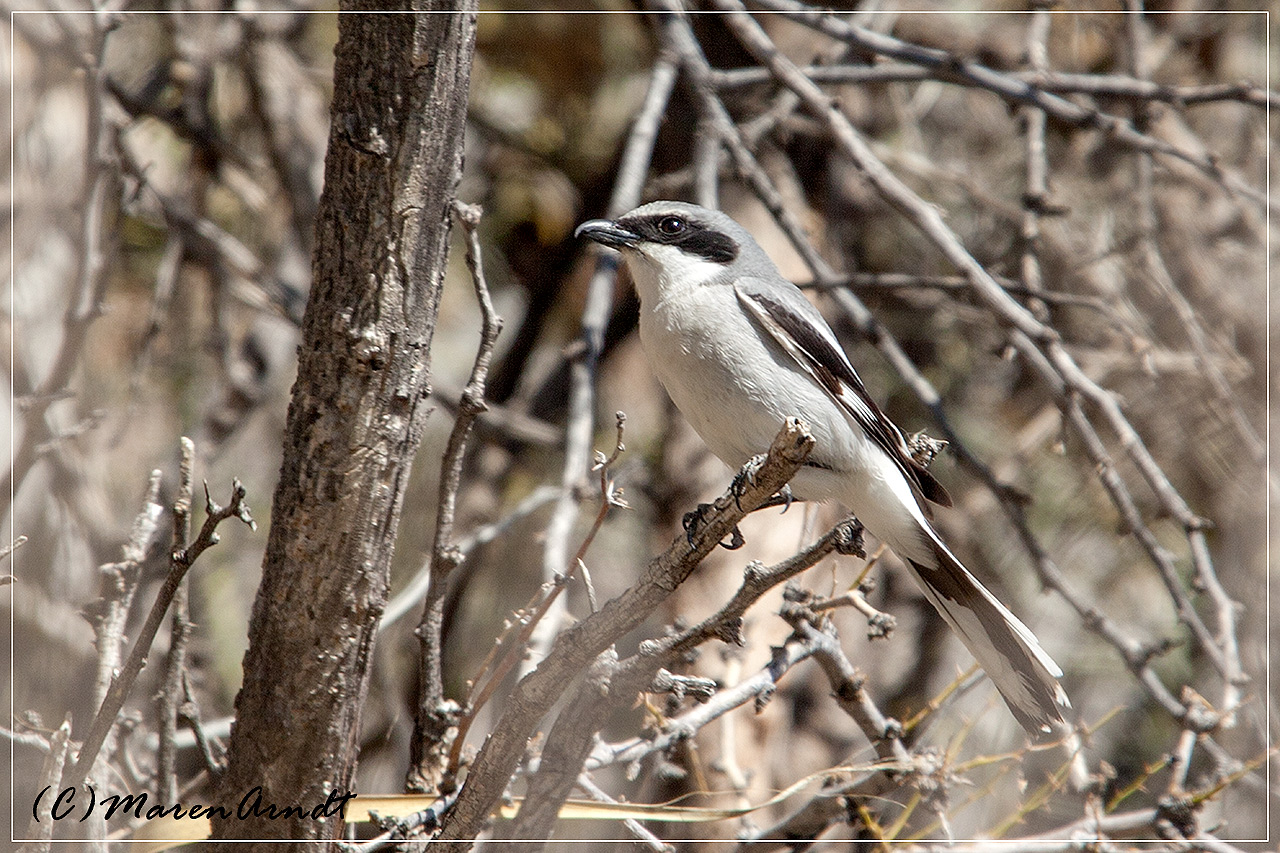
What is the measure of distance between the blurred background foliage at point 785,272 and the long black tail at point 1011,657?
3.48 feet

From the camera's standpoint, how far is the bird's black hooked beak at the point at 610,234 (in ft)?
10.2

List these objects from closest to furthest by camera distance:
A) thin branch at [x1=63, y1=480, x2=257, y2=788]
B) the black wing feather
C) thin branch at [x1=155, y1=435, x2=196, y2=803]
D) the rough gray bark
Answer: thin branch at [x1=63, y1=480, x2=257, y2=788], the rough gray bark, thin branch at [x1=155, y1=435, x2=196, y2=803], the black wing feather

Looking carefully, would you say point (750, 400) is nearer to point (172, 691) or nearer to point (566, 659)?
point (566, 659)

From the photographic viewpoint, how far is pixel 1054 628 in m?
4.99

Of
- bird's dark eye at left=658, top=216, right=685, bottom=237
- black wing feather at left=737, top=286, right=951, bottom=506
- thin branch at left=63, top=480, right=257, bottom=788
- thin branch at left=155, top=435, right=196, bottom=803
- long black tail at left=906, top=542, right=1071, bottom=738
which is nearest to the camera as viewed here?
thin branch at left=63, top=480, right=257, bottom=788

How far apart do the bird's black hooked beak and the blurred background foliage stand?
2.94ft

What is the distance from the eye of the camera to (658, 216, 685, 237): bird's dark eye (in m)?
3.17

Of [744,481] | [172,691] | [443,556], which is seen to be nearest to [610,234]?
[744,481]

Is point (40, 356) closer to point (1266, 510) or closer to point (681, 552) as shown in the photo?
point (681, 552)

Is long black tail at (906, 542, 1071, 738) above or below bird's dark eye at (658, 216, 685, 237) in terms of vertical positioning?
below

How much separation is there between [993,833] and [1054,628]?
2.48 metres

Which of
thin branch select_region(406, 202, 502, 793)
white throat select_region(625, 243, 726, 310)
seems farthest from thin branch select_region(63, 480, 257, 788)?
white throat select_region(625, 243, 726, 310)

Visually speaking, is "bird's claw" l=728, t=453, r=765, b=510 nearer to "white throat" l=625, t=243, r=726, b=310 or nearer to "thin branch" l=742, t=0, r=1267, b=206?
"white throat" l=625, t=243, r=726, b=310

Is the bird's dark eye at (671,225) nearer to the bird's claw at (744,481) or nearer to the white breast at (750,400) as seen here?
the white breast at (750,400)
